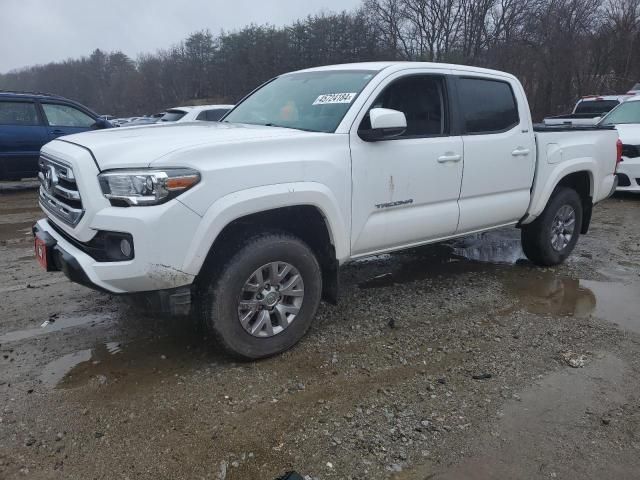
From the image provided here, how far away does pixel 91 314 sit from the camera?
13.7 ft

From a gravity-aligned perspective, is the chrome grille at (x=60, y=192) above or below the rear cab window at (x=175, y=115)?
below

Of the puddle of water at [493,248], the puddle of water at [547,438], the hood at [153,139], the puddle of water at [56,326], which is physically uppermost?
the hood at [153,139]

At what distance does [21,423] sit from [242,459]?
1.24 m

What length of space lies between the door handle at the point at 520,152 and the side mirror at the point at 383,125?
64.3 inches

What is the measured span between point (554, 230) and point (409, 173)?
2.47 metres

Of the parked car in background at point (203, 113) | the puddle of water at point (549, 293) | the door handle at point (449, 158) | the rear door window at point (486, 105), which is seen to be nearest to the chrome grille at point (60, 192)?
the door handle at point (449, 158)

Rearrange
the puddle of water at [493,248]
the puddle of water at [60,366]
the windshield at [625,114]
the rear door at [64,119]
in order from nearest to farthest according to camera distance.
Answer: the puddle of water at [60,366]
the puddle of water at [493,248]
the rear door at [64,119]
the windshield at [625,114]

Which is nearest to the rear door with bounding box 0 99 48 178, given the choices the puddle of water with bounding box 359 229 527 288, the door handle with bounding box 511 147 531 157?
the puddle of water with bounding box 359 229 527 288

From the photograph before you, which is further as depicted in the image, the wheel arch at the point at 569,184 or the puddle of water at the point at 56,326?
the wheel arch at the point at 569,184

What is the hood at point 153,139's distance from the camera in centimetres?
289

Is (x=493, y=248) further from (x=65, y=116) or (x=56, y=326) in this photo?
(x=65, y=116)

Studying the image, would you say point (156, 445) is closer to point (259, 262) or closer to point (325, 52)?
point (259, 262)

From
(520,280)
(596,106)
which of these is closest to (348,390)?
(520,280)

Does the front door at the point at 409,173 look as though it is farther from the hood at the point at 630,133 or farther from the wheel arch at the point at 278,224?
the hood at the point at 630,133
